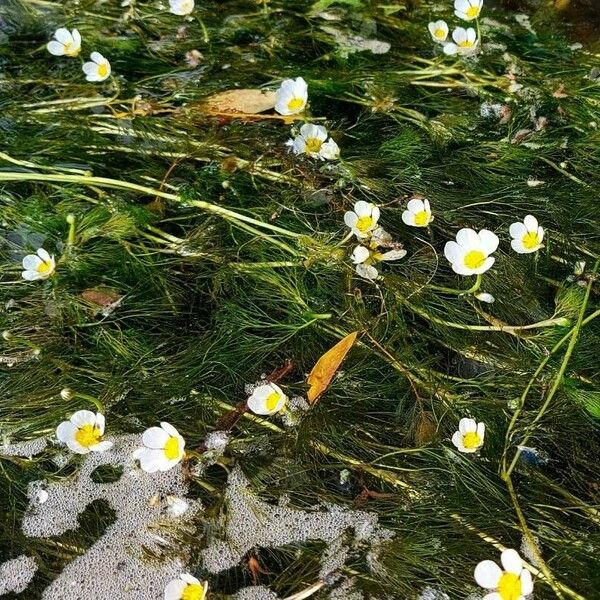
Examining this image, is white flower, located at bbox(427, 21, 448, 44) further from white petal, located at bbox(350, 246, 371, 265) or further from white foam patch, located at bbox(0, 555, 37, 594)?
white foam patch, located at bbox(0, 555, 37, 594)

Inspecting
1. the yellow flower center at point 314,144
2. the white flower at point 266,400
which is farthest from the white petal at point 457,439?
the yellow flower center at point 314,144

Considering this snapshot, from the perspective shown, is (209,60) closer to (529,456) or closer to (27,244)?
(27,244)

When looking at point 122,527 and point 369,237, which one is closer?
point 122,527

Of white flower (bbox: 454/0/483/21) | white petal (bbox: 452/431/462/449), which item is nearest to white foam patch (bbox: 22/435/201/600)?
white petal (bbox: 452/431/462/449)

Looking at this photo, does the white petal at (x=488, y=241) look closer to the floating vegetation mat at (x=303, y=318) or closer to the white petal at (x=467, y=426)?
the floating vegetation mat at (x=303, y=318)

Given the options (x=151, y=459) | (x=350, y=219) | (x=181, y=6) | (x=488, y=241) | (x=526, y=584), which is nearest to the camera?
(x=526, y=584)

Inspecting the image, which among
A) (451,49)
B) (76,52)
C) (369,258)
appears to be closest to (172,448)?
(369,258)

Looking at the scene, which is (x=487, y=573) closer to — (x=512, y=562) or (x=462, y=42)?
(x=512, y=562)
